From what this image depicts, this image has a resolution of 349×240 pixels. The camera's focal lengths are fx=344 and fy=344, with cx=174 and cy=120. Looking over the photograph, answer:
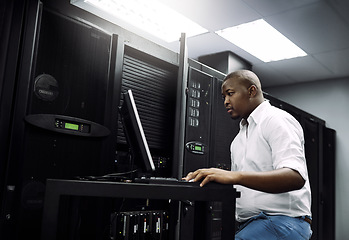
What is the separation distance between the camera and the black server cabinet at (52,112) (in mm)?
1132

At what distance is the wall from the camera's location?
4.38 meters

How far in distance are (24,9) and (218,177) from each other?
0.86 m

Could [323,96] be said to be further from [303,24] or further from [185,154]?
[185,154]

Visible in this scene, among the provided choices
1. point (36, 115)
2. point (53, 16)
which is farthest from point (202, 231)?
point (53, 16)

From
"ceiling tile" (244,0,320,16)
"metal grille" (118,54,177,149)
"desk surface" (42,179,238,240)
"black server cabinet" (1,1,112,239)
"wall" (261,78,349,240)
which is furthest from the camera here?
"wall" (261,78,349,240)

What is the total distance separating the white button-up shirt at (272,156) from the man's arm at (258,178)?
4 centimetres

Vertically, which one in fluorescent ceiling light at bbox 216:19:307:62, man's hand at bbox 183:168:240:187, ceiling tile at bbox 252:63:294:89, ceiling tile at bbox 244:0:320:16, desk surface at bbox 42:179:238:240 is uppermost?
ceiling tile at bbox 252:63:294:89

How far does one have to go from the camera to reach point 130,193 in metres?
0.82

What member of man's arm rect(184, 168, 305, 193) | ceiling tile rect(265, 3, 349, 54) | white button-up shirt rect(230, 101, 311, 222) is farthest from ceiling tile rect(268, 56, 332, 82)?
man's arm rect(184, 168, 305, 193)

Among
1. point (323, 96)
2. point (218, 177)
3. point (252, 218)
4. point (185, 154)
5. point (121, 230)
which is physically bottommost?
point (121, 230)

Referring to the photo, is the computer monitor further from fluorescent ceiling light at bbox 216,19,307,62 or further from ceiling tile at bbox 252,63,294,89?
ceiling tile at bbox 252,63,294,89

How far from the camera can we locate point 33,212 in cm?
117

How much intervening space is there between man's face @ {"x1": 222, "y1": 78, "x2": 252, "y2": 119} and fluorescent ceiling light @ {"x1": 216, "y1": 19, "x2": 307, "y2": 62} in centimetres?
187

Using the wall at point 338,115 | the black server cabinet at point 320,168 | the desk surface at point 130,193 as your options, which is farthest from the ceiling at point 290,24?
the desk surface at point 130,193
